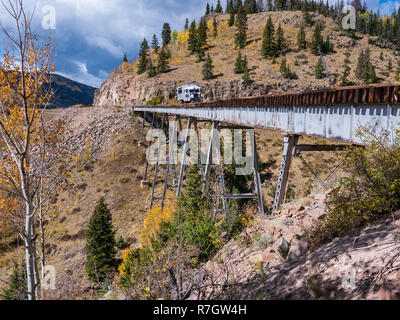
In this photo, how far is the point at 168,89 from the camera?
56500mm

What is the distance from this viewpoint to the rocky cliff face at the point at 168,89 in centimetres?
5203

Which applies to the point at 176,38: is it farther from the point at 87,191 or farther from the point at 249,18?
the point at 87,191

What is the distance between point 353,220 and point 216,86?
175ft

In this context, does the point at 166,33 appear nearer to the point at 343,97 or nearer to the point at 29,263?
the point at 343,97

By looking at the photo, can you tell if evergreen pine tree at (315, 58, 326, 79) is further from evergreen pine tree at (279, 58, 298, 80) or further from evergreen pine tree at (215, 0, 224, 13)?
evergreen pine tree at (215, 0, 224, 13)

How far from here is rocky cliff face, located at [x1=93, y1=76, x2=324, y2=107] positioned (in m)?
52.0

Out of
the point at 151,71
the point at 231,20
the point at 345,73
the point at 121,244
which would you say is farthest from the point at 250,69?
the point at 121,244

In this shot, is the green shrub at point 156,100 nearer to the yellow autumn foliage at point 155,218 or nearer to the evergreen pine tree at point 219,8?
the yellow autumn foliage at point 155,218

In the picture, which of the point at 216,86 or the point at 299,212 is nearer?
the point at 299,212

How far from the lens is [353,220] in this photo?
5.05 m

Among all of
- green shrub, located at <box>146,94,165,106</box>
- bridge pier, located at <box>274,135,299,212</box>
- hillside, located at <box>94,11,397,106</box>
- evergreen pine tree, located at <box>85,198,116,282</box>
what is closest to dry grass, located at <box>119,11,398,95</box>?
hillside, located at <box>94,11,397,106</box>

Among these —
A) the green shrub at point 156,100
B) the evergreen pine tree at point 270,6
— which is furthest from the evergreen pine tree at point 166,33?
the green shrub at point 156,100
